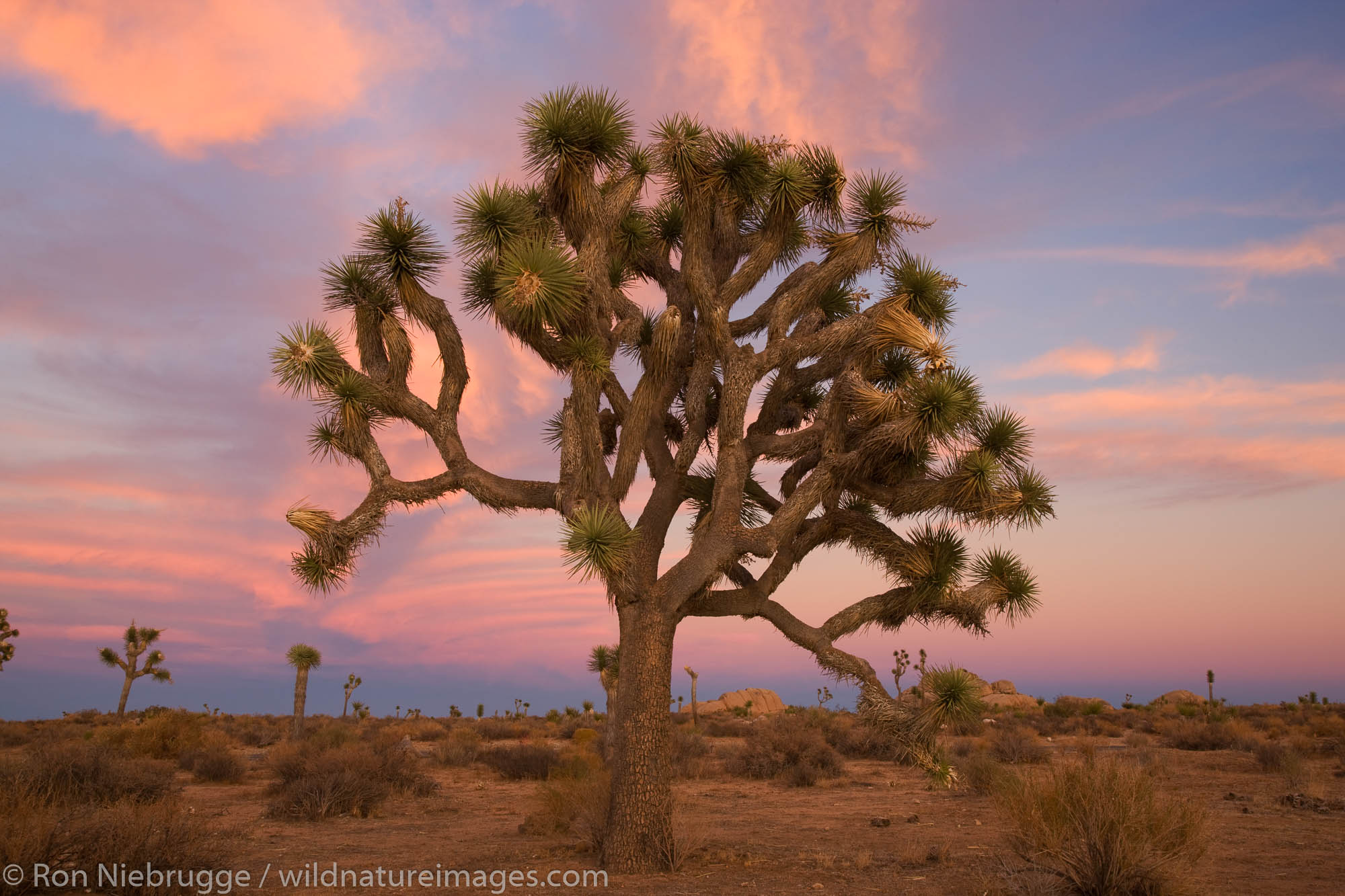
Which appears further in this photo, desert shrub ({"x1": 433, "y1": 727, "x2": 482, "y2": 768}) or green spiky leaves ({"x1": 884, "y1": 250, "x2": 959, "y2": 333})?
desert shrub ({"x1": 433, "y1": 727, "x2": 482, "y2": 768})

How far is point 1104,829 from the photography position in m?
7.23

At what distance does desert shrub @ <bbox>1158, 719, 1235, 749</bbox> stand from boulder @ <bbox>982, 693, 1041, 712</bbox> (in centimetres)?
1422

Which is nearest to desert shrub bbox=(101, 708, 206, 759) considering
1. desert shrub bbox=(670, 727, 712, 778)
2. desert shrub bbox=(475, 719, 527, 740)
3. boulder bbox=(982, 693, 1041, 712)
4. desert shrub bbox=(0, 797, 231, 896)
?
desert shrub bbox=(475, 719, 527, 740)

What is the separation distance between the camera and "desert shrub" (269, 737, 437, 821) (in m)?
13.3

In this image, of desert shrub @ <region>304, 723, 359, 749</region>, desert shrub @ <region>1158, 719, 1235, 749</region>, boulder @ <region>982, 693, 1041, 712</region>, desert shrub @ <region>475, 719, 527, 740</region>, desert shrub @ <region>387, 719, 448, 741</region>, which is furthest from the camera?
boulder @ <region>982, 693, 1041, 712</region>

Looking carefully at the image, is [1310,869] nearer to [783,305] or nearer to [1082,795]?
[1082,795]

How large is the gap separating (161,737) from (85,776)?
1035cm

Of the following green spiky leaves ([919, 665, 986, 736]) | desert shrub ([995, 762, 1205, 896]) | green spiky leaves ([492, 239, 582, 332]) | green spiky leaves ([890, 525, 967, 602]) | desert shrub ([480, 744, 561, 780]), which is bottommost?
desert shrub ([480, 744, 561, 780])

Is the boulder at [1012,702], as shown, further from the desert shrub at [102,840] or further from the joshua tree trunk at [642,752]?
the desert shrub at [102,840]

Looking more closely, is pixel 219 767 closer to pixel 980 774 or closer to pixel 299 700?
pixel 299 700

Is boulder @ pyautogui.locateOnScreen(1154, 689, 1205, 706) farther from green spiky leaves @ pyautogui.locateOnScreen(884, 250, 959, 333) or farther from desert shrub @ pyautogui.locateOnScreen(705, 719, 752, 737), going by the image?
green spiky leaves @ pyautogui.locateOnScreen(884, 250, 959, 333)

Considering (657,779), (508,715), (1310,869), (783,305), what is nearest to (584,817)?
(657,779)

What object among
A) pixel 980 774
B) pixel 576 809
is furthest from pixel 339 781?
pixel 980 774

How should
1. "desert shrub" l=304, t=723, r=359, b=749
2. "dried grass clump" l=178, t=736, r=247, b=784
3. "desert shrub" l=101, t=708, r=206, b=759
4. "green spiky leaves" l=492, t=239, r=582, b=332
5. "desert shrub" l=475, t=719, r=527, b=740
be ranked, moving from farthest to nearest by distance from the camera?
"desert shrub" l=475, t=719, r=527, b=740 → "desert shrub" l=101, t=708, r=206, b=759 → "desert shrub" l=304, t=723, r=359, b=749 → "dried grass clump" l=178, t=736, r=247, b=784 → "green spiky leaves" l=492, t=239, r=582, b=332
